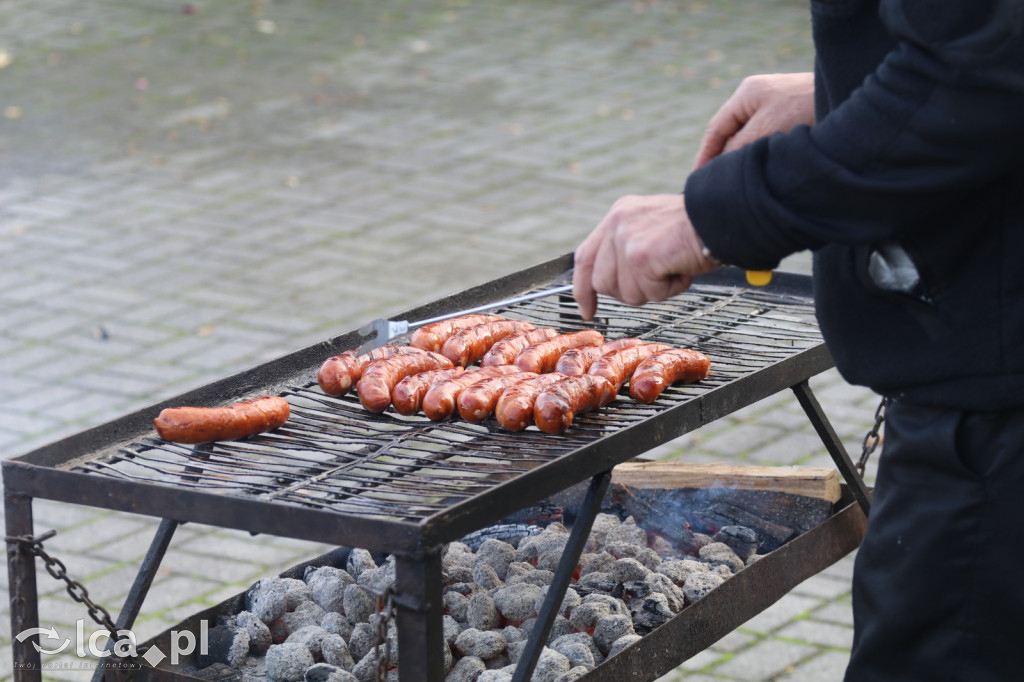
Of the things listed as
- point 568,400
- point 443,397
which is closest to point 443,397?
point 443,397

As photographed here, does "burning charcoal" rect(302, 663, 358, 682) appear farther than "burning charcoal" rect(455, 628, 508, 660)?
No

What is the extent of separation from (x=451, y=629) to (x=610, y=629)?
404 millimetres

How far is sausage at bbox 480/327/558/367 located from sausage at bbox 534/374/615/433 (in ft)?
1.28

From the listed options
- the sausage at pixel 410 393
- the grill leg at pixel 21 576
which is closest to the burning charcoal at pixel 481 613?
the sausage at pixel 410 393

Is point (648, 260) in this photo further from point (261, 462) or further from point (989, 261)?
point (261, 462)

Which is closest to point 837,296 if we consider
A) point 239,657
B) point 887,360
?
point 887,360

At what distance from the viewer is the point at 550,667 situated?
3053 mm

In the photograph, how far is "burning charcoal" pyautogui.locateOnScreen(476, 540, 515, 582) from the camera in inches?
144

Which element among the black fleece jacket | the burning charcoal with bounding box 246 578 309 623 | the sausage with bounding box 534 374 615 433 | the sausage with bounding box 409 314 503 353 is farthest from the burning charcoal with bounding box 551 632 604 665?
the black fleece jacket

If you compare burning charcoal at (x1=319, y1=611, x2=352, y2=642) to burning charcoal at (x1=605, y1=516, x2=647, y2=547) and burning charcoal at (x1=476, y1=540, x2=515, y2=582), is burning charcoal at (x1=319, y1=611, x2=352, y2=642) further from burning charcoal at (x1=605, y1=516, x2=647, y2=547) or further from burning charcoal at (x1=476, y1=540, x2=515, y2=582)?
burning charcoal at (x1=605, y1=516, x2=647, y2=547)

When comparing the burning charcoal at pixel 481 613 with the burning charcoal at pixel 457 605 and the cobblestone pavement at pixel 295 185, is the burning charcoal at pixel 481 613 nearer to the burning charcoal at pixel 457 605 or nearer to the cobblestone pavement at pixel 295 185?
the burning charcoal at pixel 457 605

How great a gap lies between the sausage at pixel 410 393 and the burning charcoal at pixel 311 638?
0.59 m

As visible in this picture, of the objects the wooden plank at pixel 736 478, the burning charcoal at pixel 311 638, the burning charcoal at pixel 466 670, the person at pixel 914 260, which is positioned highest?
the person at pixel 914 260

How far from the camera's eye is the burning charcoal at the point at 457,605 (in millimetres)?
3387
